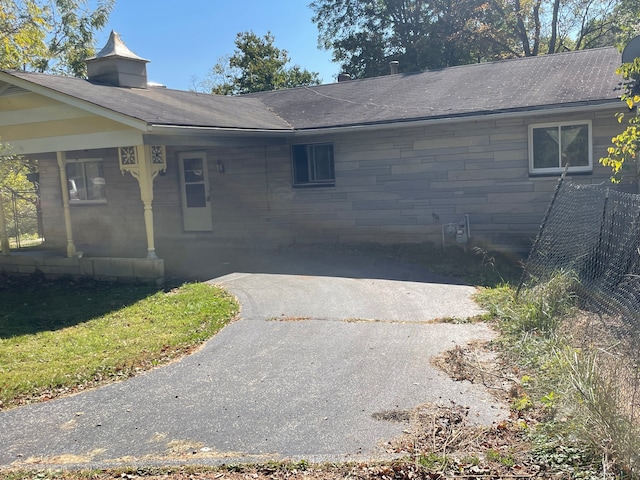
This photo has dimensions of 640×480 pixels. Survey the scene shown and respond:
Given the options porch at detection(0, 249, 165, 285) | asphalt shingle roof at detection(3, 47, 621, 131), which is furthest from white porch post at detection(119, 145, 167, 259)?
asphalt shingle roof at detection(3, 47, 621, 131)

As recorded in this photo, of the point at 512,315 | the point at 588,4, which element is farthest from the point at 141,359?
the point at 588,4

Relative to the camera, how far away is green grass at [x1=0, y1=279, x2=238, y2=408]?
236 inches

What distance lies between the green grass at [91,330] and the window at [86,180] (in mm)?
5384

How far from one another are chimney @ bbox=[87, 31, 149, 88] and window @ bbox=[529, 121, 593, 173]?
8.49m

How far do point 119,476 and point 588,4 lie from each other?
103 ft

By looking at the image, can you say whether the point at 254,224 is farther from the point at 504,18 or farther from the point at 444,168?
the point at 504,18

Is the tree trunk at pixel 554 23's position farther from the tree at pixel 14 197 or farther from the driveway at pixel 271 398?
the driveway at pixel 271 398

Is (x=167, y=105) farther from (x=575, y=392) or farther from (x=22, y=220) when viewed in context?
(x=22, y=220)

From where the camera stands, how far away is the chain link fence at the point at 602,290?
3852 millimetres

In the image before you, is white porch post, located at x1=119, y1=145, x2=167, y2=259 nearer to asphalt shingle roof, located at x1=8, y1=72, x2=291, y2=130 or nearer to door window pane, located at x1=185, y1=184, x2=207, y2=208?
asphalt shingle roof, located at x1=8, y1=72, x2=291, y2=130

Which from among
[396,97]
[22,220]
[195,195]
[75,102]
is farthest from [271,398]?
[22,220]

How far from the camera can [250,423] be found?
4.71m

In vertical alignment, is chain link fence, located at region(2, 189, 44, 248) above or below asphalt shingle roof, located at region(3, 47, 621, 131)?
below

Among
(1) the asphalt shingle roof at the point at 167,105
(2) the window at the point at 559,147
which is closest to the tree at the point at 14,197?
(1) the asphalt shingle roof at the point at 167,105
